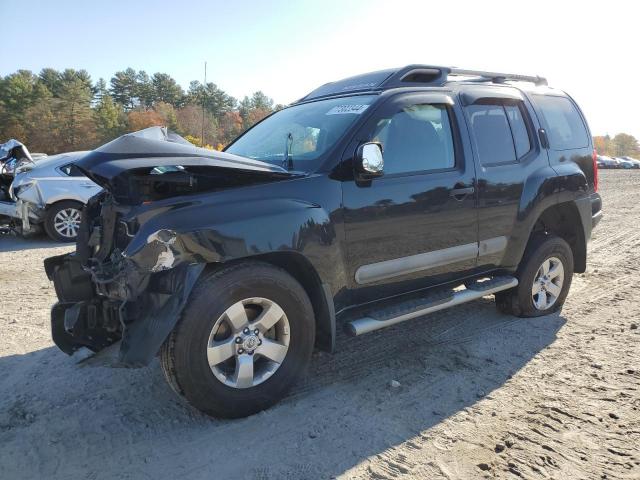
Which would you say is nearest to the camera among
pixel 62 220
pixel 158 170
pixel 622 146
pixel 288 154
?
pixel 158 170

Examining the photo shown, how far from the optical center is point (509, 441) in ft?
9.03

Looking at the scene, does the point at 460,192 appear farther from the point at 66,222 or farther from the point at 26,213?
the point at 26,213

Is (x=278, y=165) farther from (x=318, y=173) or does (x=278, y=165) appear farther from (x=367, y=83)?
(x=367, y=83)

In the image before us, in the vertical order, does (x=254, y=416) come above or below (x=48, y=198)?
below

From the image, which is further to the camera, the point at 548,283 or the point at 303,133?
the point at 548,283

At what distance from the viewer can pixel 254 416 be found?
2.97m

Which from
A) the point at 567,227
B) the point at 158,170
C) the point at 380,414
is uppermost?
the point at 158,170

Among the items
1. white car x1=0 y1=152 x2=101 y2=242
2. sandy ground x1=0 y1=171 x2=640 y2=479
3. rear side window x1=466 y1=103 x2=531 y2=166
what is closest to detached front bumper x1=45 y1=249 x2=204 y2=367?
sandy ground x1=0 y1=171 x2=640 y2=479

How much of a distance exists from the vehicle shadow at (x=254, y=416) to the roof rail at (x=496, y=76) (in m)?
2.37

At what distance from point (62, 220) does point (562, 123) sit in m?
7.86

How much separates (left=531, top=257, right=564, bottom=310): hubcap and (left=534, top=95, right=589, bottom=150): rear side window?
1139mm

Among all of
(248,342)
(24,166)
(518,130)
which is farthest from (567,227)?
(24,166)

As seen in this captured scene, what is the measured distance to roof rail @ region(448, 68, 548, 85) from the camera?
429 cm

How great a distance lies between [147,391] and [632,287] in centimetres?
538
